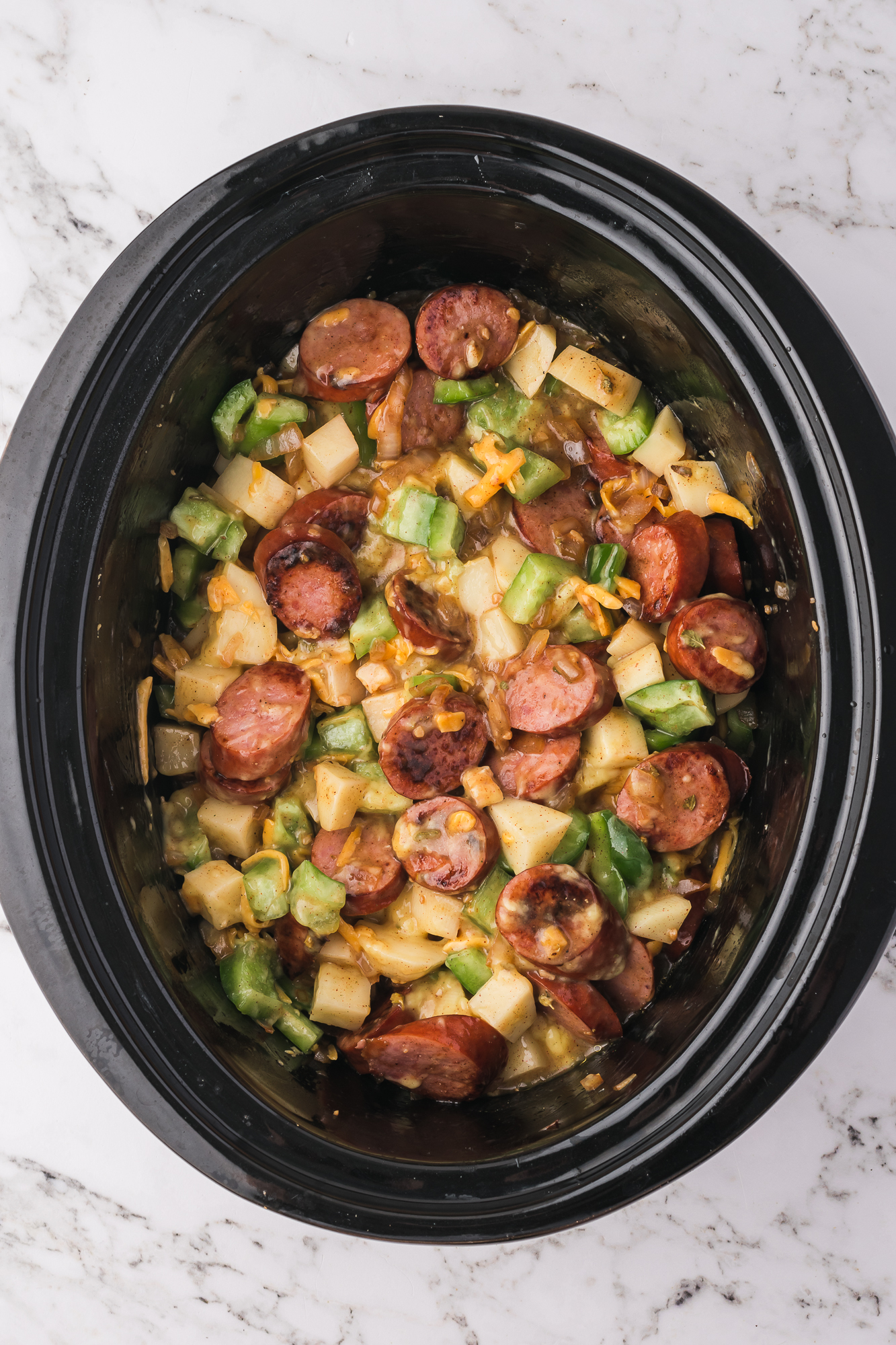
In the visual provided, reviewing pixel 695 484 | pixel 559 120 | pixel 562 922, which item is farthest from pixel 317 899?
pixel 559 120

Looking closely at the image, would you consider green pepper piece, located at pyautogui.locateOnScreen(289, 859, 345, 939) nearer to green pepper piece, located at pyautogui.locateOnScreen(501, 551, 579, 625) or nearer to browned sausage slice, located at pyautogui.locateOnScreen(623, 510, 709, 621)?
green pepper piece, located at pyautogui.locateOnScreen(501, 551, 579, 625)

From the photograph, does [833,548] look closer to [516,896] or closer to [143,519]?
[516,896]

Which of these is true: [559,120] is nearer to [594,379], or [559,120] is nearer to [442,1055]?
[594,379]

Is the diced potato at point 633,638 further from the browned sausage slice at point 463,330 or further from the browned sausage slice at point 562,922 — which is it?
the browned sausage slice at point 463,330

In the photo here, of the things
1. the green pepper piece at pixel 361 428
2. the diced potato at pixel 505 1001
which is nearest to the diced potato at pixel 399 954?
the diced potato at pixel 505 1001

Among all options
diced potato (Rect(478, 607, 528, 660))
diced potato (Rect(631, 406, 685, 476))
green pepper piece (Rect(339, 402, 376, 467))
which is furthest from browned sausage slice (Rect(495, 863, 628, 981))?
green pepper piece (Rect(339, 402, 376, 467))

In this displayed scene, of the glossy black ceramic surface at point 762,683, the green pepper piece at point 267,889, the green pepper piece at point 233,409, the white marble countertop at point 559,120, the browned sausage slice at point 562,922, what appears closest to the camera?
the glossy black ceramic surface at point 762,683
